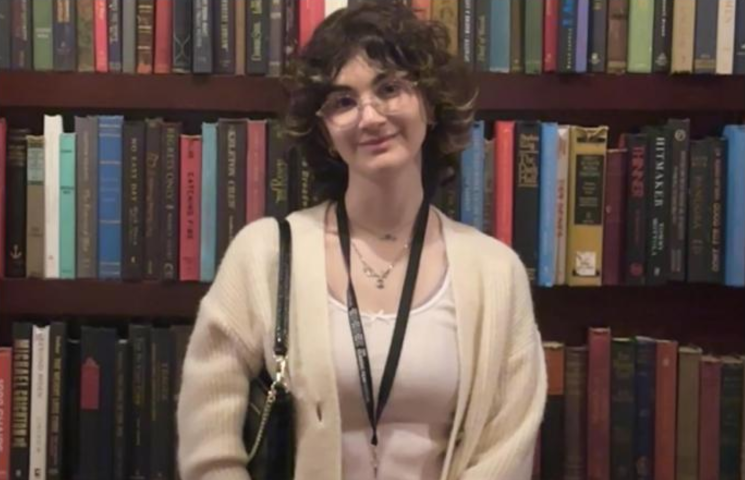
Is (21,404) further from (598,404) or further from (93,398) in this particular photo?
(598,404)

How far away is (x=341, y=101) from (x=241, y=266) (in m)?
0.23

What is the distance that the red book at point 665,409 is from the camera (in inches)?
64.1

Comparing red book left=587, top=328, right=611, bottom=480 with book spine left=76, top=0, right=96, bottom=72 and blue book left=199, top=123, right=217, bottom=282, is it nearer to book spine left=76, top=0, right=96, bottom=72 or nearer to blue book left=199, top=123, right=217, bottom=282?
blue book left=199, top=123, right=217, bottom=282

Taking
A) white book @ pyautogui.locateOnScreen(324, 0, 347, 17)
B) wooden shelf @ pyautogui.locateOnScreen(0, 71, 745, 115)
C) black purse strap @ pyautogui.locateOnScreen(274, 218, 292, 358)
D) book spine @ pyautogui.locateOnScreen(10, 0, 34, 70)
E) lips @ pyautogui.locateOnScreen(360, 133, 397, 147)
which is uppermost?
white book @ pyautogui.locateOnScreen(324, 0, 347, 17)

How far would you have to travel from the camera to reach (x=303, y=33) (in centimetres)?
157

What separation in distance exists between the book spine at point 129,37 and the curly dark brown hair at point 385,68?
15.0 inches

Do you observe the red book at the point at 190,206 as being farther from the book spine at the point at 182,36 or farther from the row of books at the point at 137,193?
the book spine at the point at 182,36

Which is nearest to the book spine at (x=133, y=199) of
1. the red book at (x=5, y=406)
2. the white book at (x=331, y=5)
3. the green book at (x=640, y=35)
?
the red book at (x=5, y=406)

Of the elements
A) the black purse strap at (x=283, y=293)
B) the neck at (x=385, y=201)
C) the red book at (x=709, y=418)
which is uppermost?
the neck at (x=385, y=201)

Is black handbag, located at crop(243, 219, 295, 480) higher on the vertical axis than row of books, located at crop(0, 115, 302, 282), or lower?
lower

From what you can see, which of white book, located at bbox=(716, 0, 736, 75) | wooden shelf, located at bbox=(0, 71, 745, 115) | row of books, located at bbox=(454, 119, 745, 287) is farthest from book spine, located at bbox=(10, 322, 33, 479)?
white book, located at bbox=(716, 0, 736, 75)

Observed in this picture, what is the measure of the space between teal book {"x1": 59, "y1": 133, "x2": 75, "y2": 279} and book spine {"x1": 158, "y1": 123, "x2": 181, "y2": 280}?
5.3 inches

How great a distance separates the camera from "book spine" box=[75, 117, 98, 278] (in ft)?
5.18

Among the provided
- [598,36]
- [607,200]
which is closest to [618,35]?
[598,36]
